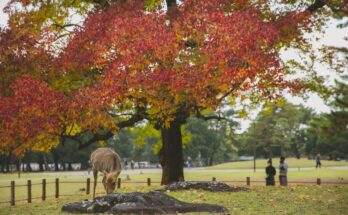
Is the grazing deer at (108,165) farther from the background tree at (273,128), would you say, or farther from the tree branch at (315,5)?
the background tree at (273,128)

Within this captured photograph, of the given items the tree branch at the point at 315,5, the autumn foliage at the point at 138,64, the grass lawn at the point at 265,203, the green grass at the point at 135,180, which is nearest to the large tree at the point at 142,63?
the autumn foliage at the point at 138,64

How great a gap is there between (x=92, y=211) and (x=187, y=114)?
30.4ft

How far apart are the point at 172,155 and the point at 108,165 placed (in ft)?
29.7

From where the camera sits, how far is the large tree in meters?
17.5

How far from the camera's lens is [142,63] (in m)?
17.8

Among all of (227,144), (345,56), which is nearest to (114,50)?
(345,56)

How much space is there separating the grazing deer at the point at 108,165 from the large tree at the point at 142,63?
2184 mm

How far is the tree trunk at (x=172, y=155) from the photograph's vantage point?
2525 cm

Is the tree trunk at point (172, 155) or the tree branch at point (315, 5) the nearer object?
the tree branch at point (315, 5)

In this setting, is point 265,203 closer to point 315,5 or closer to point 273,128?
point 315,5

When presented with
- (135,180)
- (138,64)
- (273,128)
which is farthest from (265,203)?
(273,128)

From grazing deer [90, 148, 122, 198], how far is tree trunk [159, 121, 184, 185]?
812 cm

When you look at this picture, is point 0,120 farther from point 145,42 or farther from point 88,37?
point 145,42

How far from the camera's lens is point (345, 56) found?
24375 millimetres
